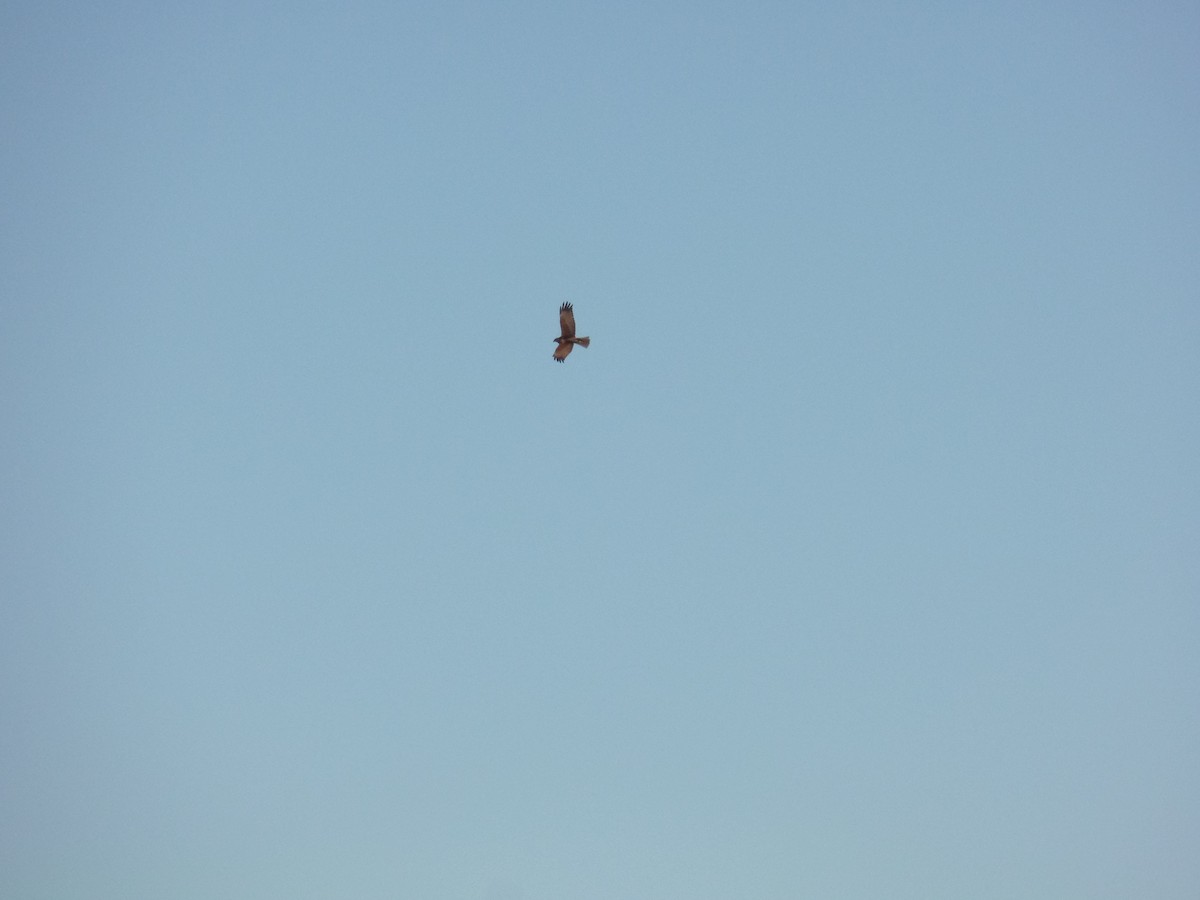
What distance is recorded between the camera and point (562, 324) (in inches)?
677

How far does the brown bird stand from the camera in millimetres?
17000

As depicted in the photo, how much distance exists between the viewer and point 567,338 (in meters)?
17.1

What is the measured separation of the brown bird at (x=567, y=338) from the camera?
17000 millimetres
